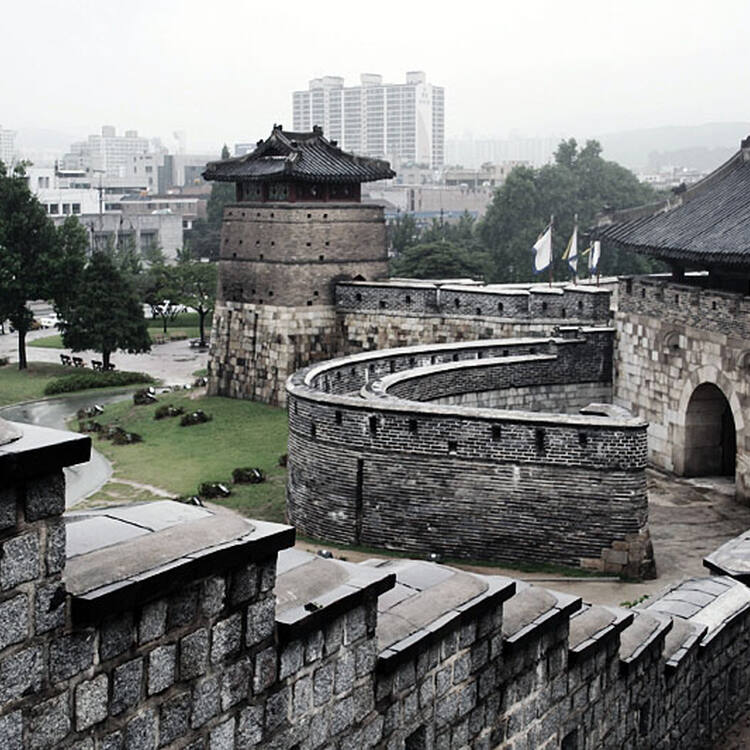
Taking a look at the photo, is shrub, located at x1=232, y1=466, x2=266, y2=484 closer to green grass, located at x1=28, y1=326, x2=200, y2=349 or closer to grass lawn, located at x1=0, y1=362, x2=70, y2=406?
grass lawn, located at x1=0, y1=362, x2=70, y2=406

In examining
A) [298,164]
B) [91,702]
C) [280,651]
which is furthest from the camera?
[298,164]

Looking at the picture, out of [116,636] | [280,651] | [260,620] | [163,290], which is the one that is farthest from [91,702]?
[163,290]

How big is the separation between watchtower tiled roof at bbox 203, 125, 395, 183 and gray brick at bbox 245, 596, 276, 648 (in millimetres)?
Result: 28879

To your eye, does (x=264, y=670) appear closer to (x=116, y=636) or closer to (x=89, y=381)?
(x=116, y=636)

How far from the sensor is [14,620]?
5559mm

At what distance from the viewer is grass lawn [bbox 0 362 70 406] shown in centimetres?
4125

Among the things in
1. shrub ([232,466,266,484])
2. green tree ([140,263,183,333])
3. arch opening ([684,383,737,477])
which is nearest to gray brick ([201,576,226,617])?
shrub ([232,466,266,484])

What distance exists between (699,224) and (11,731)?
78.8 ft

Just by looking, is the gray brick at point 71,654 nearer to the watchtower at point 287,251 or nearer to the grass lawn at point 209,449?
the grass lawn at point 209,449

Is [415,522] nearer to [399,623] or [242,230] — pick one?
[399,623]

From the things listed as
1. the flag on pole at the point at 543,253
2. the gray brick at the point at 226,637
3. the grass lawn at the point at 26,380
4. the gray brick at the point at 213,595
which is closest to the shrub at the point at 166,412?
the grass lawn at the point at 26,380

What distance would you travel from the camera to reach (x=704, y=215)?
91.2 feet

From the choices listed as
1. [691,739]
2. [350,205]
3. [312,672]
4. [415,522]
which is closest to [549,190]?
[350,205]

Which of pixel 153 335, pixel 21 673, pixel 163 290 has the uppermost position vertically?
pixel 21 673
